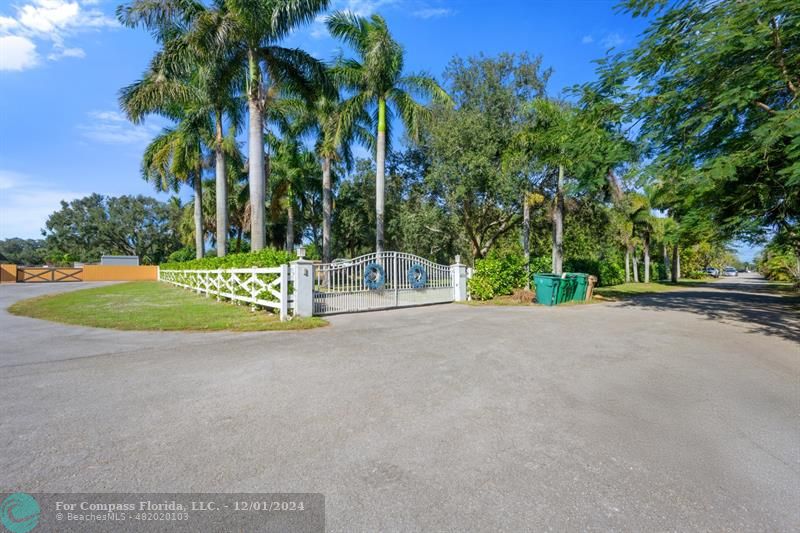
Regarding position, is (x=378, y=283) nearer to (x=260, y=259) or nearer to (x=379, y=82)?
(x=260, y=259)

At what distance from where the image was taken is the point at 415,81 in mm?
17656

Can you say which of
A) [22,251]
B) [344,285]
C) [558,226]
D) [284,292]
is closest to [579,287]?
[558,226]

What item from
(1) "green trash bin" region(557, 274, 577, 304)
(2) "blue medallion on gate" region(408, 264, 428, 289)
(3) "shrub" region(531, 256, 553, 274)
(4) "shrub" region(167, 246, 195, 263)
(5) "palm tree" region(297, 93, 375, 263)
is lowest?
(1) "green trash bin" region(557, 274, 577, 304)

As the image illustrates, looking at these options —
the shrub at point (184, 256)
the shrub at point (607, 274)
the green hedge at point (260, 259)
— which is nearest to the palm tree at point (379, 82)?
the green hedge at point (260, 259)

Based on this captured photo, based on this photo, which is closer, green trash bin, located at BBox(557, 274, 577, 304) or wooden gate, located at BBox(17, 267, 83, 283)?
green trash bin, located at BBox(557, 274, 577, 304)

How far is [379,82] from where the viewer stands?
57.1 feet

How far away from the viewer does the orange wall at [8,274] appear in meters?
35.5

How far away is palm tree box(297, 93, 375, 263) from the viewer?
17656mm

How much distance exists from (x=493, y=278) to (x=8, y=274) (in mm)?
46915

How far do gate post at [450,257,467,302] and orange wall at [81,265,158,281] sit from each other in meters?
39.2

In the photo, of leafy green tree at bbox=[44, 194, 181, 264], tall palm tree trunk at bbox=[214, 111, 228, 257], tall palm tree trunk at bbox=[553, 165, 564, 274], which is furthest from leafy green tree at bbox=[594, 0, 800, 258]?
leafy green tree at bbox=[44, 194, 181, 264]

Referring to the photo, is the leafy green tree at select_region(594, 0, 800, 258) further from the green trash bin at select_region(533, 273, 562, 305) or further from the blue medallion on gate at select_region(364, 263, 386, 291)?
the blue medallion on gate at select_region(364, 263, 386, 291)

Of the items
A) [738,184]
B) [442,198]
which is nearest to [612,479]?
[738,184]

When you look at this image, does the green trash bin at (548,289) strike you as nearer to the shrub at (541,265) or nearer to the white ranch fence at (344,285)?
the white ranch fence at (344,285)
